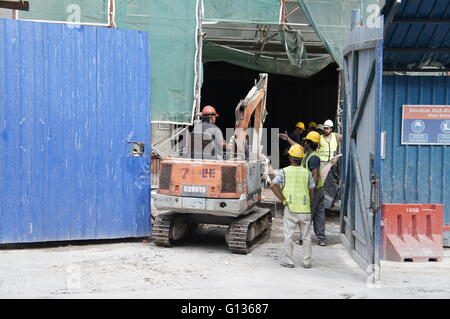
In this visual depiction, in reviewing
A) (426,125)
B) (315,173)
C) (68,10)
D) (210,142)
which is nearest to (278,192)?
(315,173)

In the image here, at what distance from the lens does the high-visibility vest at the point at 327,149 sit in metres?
11.1

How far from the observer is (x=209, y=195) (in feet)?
27.0

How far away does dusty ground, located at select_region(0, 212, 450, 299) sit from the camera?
6.35 metres

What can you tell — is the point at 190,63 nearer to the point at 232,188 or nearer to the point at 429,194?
the point at 232,188

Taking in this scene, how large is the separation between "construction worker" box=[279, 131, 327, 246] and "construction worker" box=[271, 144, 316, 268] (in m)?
0.83

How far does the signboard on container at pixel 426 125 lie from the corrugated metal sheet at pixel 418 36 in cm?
88

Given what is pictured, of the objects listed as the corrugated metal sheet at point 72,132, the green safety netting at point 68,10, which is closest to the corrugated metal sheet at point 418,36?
the corrugated metal sheet at point 72,132

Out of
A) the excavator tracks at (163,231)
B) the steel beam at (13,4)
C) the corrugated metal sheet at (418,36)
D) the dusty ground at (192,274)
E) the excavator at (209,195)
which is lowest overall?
the dusty ground at (192,274)

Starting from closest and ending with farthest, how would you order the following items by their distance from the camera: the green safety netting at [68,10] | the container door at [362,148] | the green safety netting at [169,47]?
the container door at [362,148] < the green safety netting at [68,10] < the green safety netting at [169,47]

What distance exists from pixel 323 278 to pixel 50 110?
15.5 ft

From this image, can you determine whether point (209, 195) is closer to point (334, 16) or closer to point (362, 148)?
point (362, 148)

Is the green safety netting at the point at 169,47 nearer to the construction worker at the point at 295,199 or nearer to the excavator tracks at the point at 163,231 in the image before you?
the excavator tracks at the point at 163,231

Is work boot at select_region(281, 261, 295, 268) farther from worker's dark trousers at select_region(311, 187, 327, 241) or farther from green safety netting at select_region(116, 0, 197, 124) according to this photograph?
green safety netting at select_region(116, 0, 197, 124)

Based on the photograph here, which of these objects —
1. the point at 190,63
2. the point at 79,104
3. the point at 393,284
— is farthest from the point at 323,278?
the point at 190,63
